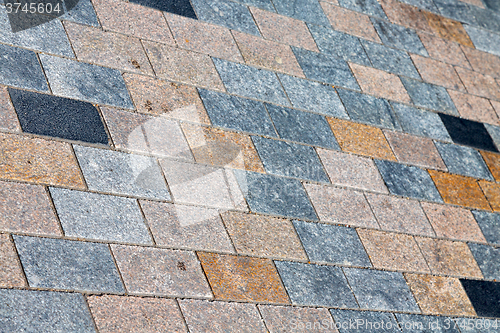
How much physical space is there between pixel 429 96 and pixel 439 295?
7.67 ft

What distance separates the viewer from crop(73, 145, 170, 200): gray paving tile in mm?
3740

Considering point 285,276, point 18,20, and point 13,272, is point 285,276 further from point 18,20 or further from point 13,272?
point 18,20

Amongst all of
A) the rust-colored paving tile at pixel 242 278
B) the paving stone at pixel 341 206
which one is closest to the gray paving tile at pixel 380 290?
the paving stone at pixel 341 206

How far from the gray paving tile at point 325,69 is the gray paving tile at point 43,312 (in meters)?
3.17

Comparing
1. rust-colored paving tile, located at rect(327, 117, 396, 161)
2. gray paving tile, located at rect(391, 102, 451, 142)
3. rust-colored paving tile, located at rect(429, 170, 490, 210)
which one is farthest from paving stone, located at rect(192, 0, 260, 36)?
rust-colored paving tile, located at rect(429, 170, 490, 210)

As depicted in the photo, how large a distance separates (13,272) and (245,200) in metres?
1.68

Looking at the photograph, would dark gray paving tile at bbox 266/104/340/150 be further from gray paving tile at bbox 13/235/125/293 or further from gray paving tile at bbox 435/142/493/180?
gray paving tile at bbox 13/235/125/293

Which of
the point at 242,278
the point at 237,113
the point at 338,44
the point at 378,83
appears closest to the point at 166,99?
the point at 237,113

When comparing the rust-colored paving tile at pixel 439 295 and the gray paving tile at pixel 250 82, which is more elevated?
the gray paving tile at pixel 250 82

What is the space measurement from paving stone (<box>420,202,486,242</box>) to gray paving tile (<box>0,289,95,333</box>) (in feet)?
10.3

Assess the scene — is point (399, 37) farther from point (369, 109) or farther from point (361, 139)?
point (361, 139)

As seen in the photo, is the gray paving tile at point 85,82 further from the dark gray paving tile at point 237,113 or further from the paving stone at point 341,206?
the paving stone at point 341,206

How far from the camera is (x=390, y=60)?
6227mm

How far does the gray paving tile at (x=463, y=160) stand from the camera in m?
5.67
